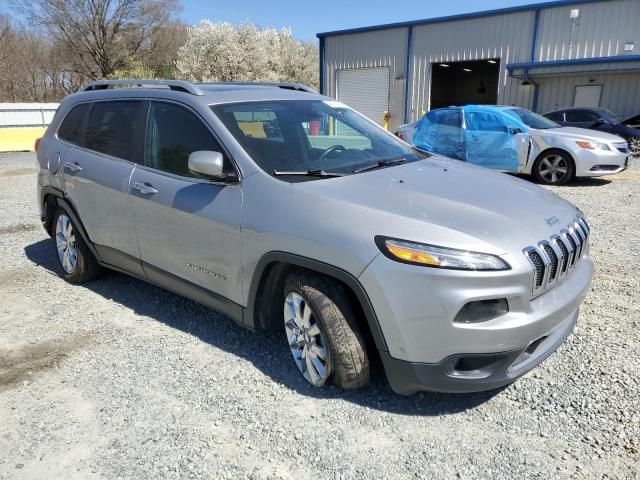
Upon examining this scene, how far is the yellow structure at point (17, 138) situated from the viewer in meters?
18.4

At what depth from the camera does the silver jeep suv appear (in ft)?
8.29

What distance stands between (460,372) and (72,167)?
3.79 m

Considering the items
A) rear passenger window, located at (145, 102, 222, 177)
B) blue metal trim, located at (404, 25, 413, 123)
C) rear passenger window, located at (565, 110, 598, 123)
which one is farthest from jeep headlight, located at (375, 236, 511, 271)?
blue metal trim, located at (404, 25, 413, 123)

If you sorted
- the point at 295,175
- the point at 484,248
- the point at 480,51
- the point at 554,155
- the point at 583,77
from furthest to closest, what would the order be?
the point at 480,51, the point at 583,77, the point at 554,155, the point at 295,175, the point at 484,248

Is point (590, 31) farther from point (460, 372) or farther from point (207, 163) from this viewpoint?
point (460, 372)

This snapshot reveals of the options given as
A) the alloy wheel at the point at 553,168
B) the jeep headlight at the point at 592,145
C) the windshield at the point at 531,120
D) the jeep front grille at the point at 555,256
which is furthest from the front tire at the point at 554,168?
the jeep front grille at the point at 555,256

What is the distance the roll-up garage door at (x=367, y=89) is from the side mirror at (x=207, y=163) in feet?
67.2

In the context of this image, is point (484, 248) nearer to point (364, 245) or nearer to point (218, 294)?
point (364, 245)

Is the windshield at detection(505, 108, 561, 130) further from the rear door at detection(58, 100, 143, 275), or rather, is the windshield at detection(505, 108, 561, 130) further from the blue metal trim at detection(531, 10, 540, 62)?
the blue metal trim at detection(531, 10, 540, 62)

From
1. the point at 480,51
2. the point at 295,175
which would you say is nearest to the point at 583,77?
the point at 480,51

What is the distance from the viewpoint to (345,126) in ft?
13.7

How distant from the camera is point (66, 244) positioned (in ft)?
16.4

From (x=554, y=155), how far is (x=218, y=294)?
339 inches

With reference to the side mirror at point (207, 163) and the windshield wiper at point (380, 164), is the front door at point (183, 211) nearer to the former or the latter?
the side mirror at point (207, 163)
